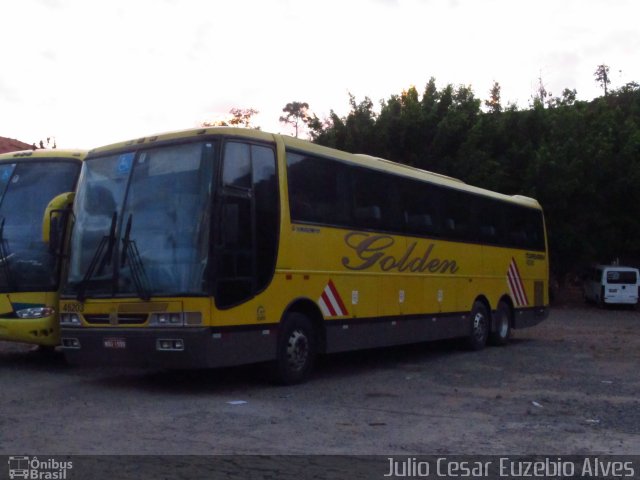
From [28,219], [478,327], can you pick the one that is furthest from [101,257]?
[478,327]

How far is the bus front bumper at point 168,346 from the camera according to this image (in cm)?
995

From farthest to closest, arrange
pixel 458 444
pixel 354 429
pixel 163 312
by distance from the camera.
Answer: pixel 163 312
pixel 354 429
pixel 458 444

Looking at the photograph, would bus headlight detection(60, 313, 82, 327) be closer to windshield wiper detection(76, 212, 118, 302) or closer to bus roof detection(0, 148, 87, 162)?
windshield wiper detection(76, 212, 118, 302)

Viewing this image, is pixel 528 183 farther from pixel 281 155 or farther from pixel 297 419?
pixel 297 419

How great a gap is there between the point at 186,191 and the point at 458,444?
4.59 meters

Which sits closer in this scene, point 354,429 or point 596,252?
point 354,429

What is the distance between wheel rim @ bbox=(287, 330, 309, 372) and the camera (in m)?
11.4

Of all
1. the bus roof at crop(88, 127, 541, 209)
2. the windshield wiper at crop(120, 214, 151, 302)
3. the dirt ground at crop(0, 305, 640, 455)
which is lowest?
the dirt ground at crop(0, 305, 640, 455)

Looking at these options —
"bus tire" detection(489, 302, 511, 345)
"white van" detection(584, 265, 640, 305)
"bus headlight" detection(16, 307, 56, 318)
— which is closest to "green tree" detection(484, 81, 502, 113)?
"white van" detection(584, 265, 640, 305)

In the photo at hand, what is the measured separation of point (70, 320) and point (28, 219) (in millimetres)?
2527

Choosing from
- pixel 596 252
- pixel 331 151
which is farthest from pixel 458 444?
pixel 596 252

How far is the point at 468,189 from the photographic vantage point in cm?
1738

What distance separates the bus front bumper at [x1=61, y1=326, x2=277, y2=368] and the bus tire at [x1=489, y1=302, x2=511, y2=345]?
8.74 metres

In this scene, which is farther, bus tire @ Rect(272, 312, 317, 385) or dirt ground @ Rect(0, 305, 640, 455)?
bus tire @ Rect(272, 312, 317, 385)
